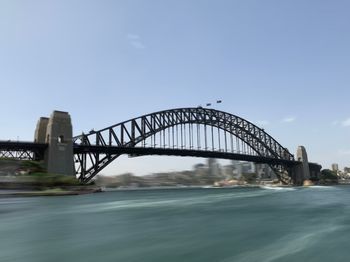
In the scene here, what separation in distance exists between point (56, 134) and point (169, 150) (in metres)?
28.0

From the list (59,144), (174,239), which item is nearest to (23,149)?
(59,144)

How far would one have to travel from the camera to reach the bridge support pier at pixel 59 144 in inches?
2906

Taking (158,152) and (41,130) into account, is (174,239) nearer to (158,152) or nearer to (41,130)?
(41,130)

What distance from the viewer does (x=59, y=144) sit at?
2980 inches

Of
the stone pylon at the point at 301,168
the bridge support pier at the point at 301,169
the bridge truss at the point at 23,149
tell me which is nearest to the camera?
the bridge truss at the point at 23,149

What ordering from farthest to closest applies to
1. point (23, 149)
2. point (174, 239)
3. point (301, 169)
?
point (301, 169) → point (23, 149) → point (174, 239)

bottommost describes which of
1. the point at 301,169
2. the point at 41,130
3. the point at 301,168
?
the point at 301,169

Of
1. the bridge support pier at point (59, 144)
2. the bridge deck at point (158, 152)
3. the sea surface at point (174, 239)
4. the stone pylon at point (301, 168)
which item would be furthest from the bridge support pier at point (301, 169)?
the sea surface at point (174, 239)

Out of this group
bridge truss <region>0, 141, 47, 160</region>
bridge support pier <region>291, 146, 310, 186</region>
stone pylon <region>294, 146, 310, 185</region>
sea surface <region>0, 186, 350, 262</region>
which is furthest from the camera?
stone pylon <region>294, 146, 310, 185</region>

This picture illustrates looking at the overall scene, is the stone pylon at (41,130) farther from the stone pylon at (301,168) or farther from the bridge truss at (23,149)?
the stone pylon at (301,168)

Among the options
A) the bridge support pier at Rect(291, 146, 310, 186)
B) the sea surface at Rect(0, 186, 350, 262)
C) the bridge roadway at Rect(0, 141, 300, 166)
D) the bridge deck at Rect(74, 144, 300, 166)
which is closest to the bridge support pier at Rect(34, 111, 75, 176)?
the bridge roadway at Rect(0, 141, 300, 166)

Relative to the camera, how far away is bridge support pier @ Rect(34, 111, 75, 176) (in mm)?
73812

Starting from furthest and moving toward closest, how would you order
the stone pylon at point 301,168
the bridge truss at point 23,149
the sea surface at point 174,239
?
the stone pylon at point 301,168 < the bridge truss at point 23,149 < the sea surface at point 174,239

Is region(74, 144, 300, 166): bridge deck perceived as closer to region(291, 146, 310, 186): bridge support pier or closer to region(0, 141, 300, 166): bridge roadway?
region(0, 141, 300, 166): bridge roadway
